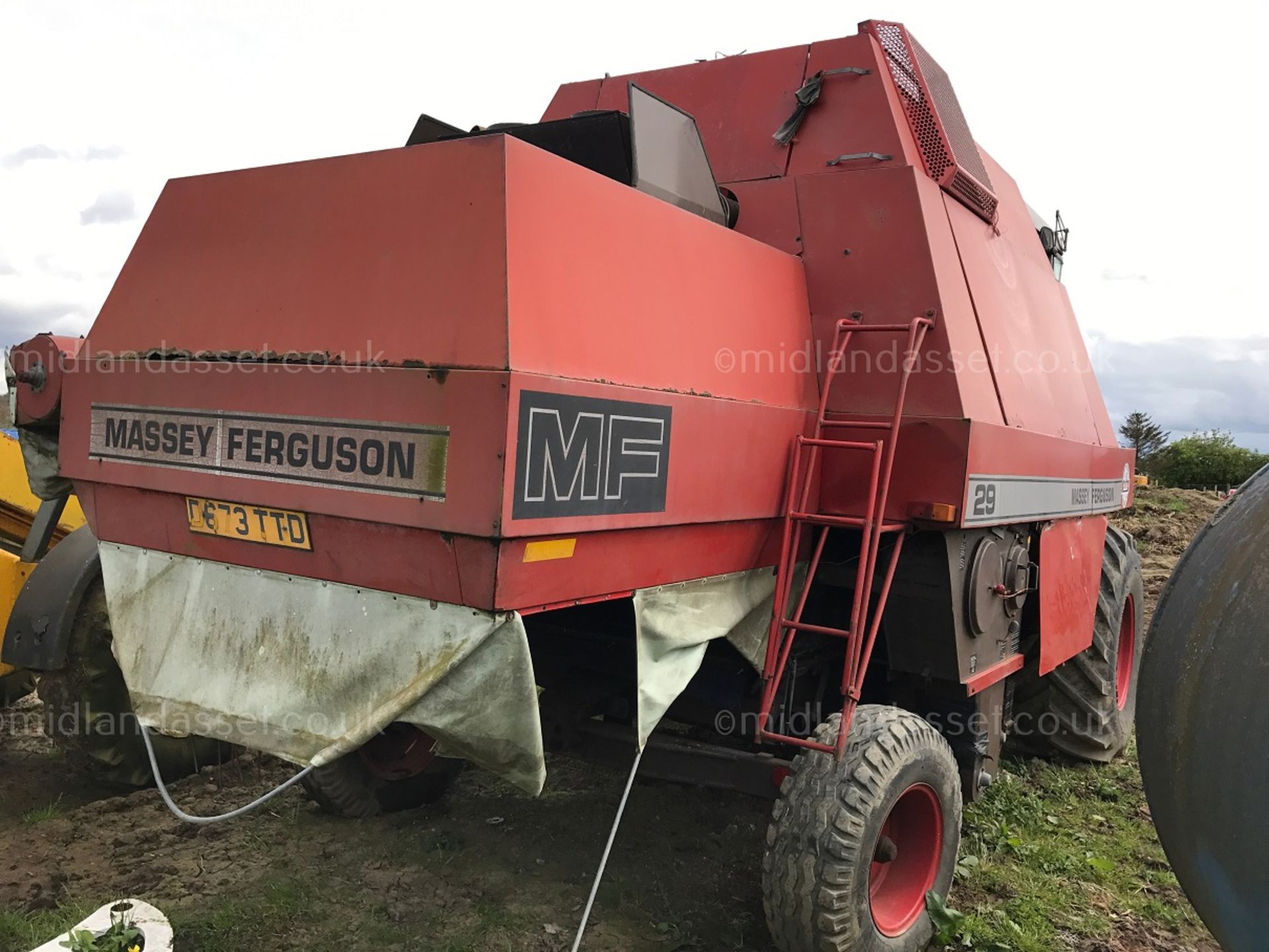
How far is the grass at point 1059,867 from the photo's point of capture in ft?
11.8

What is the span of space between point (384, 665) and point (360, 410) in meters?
0.64

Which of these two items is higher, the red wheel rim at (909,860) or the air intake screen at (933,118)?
the air intake screen at (933,118)

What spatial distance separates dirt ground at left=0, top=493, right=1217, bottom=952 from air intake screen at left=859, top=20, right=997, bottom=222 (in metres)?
2.80

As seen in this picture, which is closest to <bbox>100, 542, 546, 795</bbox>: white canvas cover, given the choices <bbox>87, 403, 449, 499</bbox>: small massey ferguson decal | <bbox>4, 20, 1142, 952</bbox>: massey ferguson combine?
<bbox>4, 20, 1142, 952</bbox>: massey ferguson combine

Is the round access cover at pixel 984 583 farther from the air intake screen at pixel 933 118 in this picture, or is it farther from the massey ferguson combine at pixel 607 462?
the air intake screen at pixel 933 118

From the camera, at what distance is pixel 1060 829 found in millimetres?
4520

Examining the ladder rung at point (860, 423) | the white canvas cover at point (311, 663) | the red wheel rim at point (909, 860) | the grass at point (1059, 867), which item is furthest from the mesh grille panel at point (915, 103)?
the grass at point (1059, 867)

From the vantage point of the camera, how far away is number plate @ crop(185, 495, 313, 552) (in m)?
2.67

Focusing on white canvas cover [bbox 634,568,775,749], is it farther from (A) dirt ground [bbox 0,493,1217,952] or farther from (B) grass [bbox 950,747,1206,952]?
(B) grass [bbox 950,747,1206,952]

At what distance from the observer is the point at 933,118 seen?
388 cm

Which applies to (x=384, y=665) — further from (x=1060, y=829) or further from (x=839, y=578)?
(x=1060, y=829)

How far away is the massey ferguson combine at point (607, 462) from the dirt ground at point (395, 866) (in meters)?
0.33

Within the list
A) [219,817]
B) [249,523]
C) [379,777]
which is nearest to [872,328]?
[249,523]

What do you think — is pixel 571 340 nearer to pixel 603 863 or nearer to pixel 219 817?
pixel 603 863
